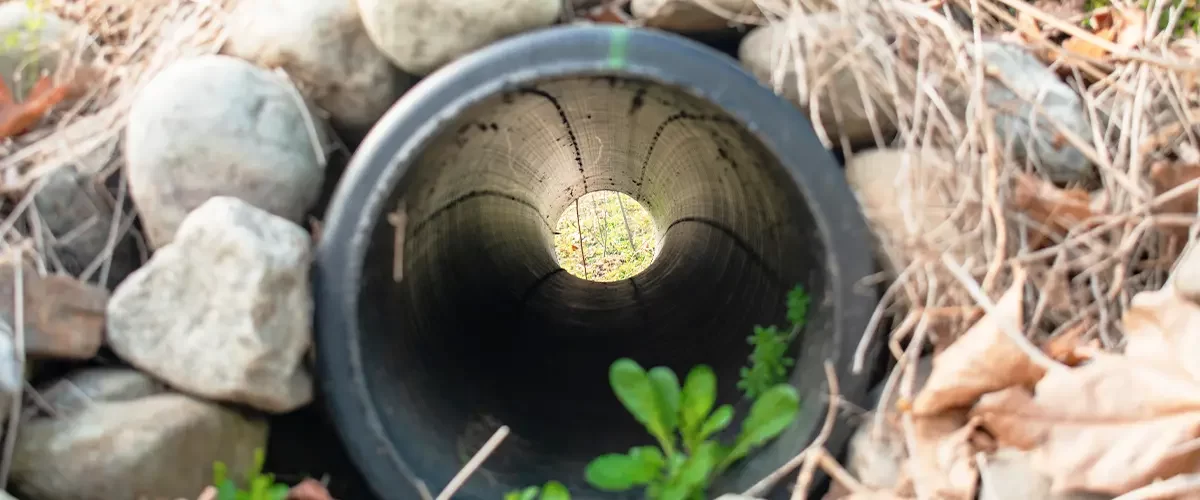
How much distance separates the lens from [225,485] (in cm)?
143

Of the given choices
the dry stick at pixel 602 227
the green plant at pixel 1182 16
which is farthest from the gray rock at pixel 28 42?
the dry stick at pixel 602 227

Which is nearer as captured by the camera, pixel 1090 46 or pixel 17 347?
pixel 17 347

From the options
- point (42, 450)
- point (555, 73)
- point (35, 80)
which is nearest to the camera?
point (42, 450)

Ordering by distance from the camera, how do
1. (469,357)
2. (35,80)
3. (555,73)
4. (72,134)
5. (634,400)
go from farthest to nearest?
(469,357), (35,80), (72,134), (634,400), (555,73)

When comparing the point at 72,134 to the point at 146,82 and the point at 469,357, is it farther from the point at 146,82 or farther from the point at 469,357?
the point at 469,357

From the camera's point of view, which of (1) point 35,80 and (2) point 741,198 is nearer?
(1) point 35,80

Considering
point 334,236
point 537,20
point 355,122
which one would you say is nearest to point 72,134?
point 355,122

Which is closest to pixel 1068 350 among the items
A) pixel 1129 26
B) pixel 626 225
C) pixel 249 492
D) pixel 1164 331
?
pixel 1164 331

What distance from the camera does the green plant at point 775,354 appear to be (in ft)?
5.62

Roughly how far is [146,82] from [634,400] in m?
1.11

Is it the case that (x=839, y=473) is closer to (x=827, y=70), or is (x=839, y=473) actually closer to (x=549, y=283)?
(x=827, y=70)

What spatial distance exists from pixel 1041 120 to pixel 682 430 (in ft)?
2.80

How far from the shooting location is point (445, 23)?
1662mm

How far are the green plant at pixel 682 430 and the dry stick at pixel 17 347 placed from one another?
865 millimetres
